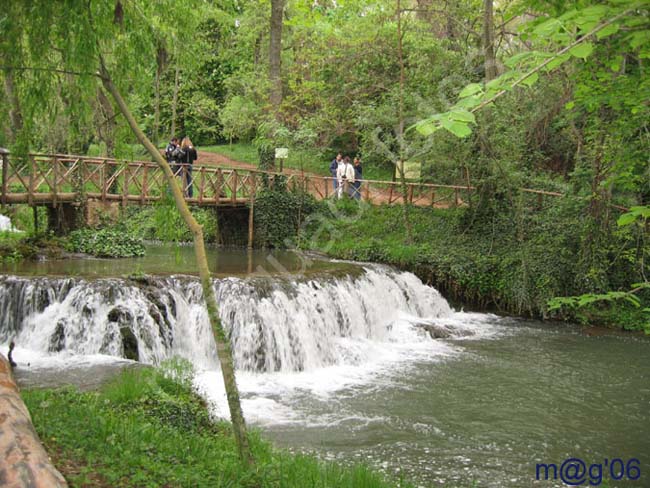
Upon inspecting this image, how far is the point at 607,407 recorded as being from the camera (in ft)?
29.2

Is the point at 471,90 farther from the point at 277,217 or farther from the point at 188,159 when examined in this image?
the point at 277,217

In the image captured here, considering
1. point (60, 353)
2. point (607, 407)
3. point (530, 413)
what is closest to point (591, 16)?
point (530, 413)

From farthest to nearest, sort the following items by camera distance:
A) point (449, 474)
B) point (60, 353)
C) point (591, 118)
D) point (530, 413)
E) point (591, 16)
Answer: point (591, 118), point (60, 353), point (530, 413), point (449, 474), point (591, 16)

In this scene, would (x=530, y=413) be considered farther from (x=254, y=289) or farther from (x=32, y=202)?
(x=32, y=202)

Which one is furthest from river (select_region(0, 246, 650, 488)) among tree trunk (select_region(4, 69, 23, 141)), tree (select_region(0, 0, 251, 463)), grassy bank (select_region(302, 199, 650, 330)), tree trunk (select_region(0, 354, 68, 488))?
tree trunk (select_region(4, 69, 23, 141))

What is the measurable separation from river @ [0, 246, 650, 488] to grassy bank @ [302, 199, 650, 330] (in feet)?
2.58

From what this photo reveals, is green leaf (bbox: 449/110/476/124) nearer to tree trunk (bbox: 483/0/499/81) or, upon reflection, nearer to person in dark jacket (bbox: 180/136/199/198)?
tree trunk (bbox: 483/0/499/81)

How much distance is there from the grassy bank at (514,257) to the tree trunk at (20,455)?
11.3 m

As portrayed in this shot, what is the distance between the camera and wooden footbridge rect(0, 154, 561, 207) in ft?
44.3

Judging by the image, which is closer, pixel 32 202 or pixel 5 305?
pixel 5 305

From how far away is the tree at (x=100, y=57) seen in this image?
4852 millimetres

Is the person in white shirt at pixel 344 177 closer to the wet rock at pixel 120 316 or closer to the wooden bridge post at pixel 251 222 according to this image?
the wooden bridge post at pixel 251 222

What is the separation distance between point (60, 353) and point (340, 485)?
6241 millimetres

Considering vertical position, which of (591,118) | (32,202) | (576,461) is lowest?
(576,461)
